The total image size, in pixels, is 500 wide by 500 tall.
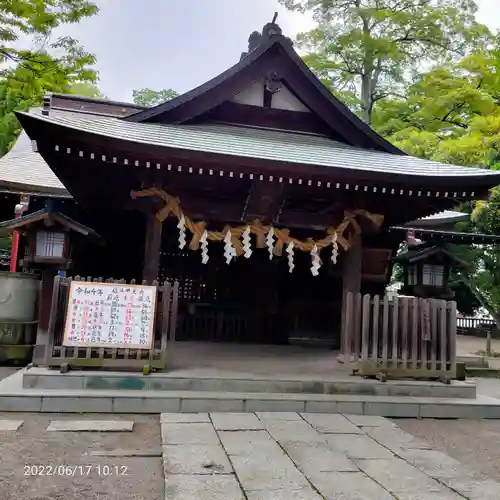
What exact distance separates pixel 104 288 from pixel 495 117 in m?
13.5

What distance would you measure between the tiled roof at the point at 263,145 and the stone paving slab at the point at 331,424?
11.3ft

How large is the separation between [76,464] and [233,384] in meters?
2.46

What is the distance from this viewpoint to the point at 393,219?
8594mm

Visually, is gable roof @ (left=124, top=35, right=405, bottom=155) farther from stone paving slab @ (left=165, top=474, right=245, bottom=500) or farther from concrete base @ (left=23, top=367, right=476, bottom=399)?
stone paving slab @ (left=165, top=474, right=245, bottom=500)

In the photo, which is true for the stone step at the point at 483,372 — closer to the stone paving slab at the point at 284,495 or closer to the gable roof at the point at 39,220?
the stone paving slab at the point at 284,495

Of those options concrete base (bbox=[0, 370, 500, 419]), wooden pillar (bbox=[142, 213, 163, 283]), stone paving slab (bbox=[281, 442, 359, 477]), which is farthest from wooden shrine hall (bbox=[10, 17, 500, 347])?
stone paving slab (bbox=[281, 442, 359, 477])

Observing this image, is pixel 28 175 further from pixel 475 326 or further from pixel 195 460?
pixel 475 326

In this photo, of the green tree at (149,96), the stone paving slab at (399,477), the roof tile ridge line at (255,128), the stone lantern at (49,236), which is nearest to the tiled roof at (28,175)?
the stone lantern at (49,236)

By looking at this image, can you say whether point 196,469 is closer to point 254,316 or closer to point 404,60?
point 254,316

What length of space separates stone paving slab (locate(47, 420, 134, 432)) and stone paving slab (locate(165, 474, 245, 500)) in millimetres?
1472

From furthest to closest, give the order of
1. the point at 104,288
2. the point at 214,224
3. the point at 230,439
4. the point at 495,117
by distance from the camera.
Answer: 1. the point at 495,117
2. the point at 214,224
3. the point at 104,288
4. the point at 230,439

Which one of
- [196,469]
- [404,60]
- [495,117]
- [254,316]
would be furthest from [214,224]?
[404,60]

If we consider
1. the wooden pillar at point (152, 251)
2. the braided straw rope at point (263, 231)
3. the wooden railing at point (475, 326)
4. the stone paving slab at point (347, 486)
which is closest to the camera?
the stone paving slab at point (347, 486)

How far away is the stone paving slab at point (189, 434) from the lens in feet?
14.4
